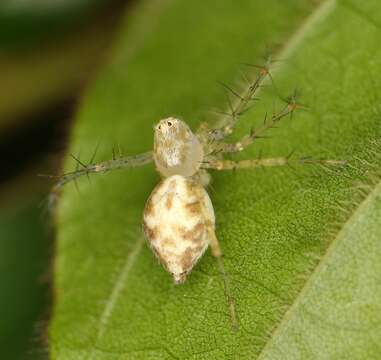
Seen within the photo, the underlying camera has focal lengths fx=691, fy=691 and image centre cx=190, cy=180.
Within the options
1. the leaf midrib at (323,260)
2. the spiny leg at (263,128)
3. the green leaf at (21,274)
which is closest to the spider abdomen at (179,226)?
the spiny leg at (263,128)

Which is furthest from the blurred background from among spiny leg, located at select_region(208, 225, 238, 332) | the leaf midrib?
the leaf midrib

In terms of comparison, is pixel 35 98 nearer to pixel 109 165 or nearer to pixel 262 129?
pixel 109 165

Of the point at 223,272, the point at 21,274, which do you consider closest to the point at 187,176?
the point at 223,272

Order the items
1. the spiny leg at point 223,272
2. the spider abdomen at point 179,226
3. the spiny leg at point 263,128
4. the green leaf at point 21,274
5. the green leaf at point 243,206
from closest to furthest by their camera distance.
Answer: the green leaf at point 243,206 → the spiny leg at point 223,272 → the spider abdomen at point 179,226 → the spiny leg at point 263,128 → the green leaf at point 21,274

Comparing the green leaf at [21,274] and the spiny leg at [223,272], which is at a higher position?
the spiny leg at [223,272]

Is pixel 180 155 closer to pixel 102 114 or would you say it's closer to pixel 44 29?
→ pixel 102 114

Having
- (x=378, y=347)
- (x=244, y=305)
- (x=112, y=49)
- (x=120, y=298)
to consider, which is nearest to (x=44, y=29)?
(x=112, y=49)

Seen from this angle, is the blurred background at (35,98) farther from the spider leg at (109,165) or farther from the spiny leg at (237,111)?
the spiny leg at (237,111)
